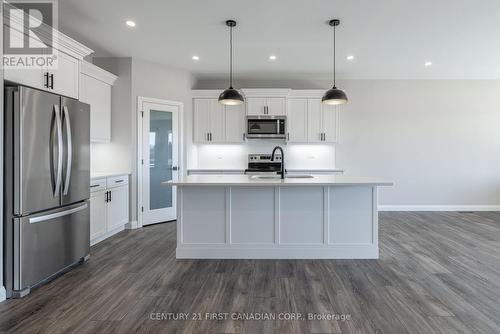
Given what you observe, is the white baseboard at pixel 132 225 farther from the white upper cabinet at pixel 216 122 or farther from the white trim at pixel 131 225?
the white upper cabinet at pixel 216 122

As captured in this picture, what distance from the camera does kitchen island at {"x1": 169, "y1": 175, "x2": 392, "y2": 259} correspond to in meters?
3.15

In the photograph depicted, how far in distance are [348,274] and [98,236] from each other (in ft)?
10.5

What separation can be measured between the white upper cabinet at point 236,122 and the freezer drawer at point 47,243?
122 inches

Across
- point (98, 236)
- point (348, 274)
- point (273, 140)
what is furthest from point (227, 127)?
point (348, 274)

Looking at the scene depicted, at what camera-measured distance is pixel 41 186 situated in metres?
2.44

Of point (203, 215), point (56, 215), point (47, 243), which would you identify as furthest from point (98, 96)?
point (203, 215)

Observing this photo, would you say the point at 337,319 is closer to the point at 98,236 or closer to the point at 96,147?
the point at 98,236

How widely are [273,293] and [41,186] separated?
7.41 feet

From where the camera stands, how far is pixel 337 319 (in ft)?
6.61

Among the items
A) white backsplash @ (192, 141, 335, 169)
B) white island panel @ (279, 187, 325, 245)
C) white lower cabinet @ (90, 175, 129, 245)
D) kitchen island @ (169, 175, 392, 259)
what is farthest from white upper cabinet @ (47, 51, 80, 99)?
white backsplash @ (192, 141, 335, 169)

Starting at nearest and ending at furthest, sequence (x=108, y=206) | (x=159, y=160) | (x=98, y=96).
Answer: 1. (x=108, y=206)
2. (x=98, y=96)
3. (x=159, y=160)

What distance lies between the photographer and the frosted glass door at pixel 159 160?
4660 mm

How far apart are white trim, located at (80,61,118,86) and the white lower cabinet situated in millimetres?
1512

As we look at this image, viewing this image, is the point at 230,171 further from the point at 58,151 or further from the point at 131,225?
the point at 58,151
